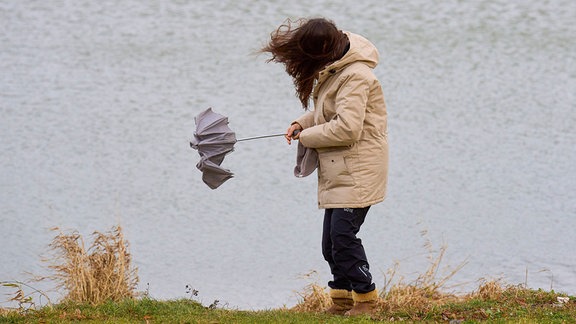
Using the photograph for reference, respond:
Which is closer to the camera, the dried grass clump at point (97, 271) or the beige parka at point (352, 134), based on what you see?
the beige parka at point (352, 134)

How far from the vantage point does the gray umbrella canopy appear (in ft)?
17.3

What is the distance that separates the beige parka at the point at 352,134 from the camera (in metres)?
4.87

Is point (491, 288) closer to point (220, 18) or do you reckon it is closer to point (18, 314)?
point (18, 314)

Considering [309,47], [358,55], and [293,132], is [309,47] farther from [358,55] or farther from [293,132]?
[293,132]

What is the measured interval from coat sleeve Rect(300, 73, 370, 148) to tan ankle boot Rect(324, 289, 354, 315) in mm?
830

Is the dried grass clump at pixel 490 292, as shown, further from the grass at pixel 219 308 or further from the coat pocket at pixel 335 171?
the coat pocket at pixel 335 171

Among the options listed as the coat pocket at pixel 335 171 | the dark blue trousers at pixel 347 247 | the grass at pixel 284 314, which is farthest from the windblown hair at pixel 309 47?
the grass at pixel 284 314

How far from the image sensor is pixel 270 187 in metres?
9.70

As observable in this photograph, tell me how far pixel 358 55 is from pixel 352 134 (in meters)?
0.42

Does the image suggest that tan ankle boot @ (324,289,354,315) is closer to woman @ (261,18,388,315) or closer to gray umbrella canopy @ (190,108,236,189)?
woman @ (261,18,388,315)

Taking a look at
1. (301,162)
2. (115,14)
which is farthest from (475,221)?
(115,14)

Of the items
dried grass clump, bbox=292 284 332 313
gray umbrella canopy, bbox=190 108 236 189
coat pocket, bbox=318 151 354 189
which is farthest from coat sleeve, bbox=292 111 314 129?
dried grass clump, bbox=292 284 332 313

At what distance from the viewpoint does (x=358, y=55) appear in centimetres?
496

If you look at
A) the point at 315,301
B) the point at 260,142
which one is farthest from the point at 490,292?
the point at 260,142
